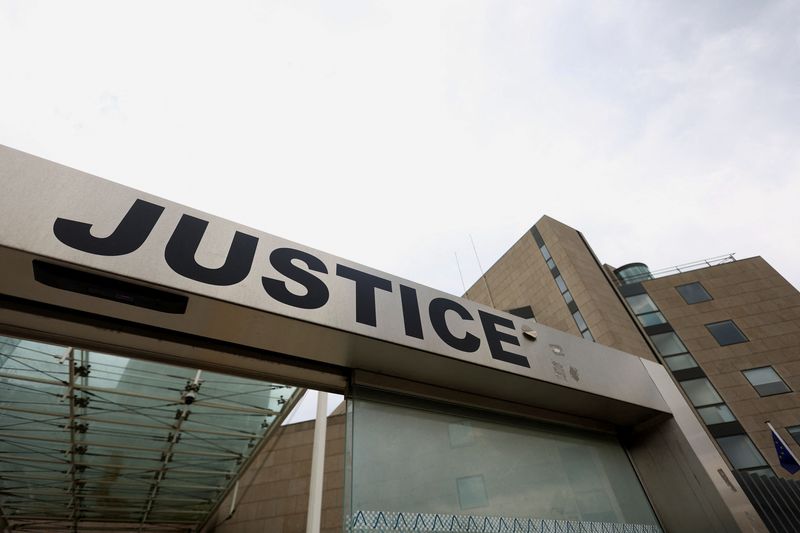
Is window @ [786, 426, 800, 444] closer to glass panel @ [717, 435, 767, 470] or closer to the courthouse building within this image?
glass panel @ [717, 435, 767, 470]

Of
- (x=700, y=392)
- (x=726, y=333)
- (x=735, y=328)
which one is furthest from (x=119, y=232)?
(x=735, y=328)

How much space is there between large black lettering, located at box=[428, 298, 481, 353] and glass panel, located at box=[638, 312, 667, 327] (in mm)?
28431

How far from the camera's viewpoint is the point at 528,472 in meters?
3.64

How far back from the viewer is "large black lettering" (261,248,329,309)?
269 cm

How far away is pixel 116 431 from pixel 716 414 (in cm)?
2645

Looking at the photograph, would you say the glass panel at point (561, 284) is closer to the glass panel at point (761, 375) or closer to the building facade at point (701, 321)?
the building facade at point (701, 321)

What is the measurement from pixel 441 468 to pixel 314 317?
5.01 ft

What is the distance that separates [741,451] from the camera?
794 inches

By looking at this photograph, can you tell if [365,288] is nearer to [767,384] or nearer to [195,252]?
[195,252]

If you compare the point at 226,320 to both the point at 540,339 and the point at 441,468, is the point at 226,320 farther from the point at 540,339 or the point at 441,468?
the point at 540,339

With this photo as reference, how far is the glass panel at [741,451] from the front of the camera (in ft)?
64.2

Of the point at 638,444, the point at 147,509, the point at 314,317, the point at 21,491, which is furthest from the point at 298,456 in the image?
the point at 314,317

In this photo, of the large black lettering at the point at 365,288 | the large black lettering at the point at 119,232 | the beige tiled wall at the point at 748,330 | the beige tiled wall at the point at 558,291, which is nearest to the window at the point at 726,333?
the beige tiled wall at the point at 748,330

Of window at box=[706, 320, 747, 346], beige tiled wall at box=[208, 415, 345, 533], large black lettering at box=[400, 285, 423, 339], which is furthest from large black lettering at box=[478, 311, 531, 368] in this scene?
window at box=[706, 320, 747, 346]
